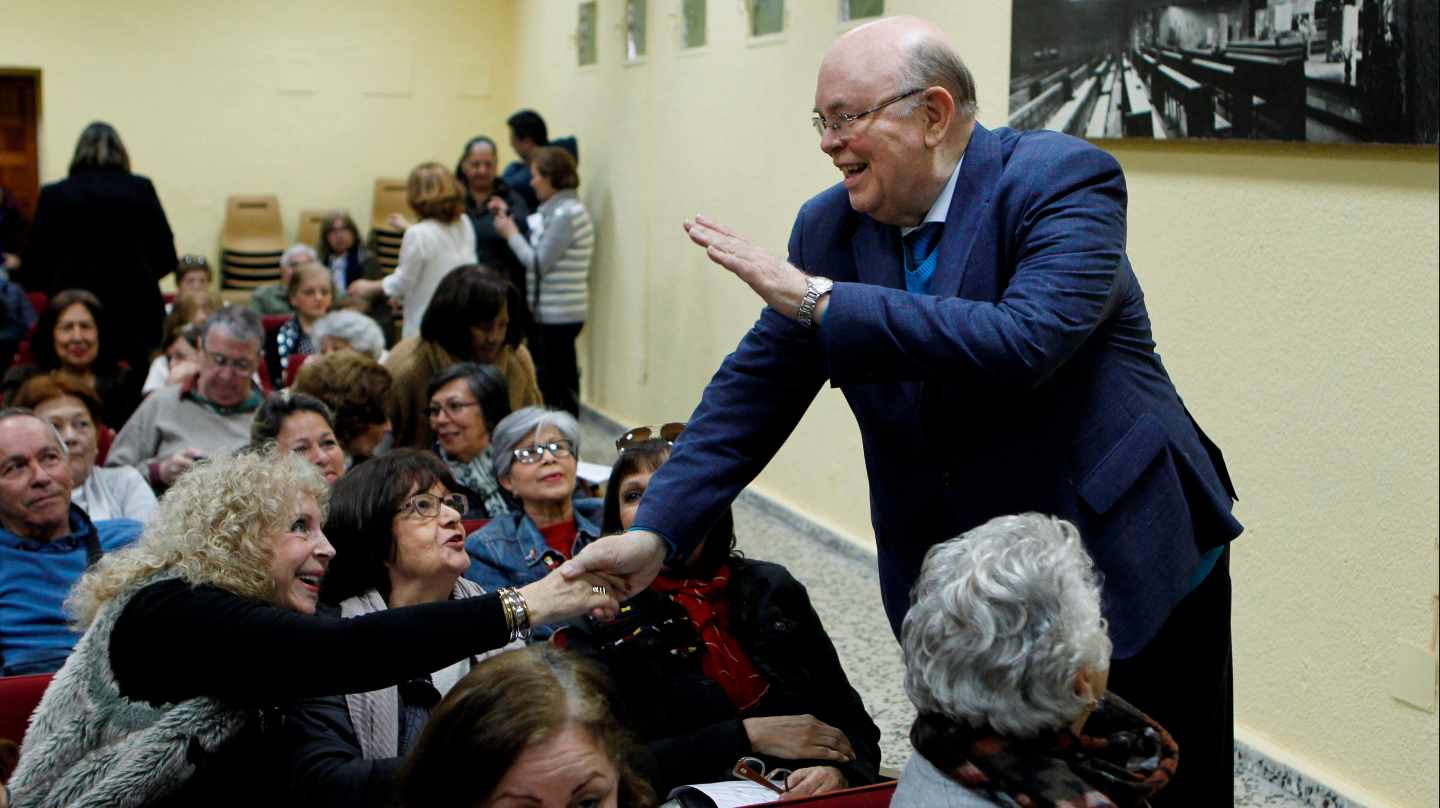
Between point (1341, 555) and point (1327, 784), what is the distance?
1.79ft

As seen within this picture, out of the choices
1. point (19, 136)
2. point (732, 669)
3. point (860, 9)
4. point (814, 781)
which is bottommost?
point (814, 781)

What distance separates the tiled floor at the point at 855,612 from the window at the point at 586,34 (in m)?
3.04

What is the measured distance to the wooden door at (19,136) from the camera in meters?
11.5

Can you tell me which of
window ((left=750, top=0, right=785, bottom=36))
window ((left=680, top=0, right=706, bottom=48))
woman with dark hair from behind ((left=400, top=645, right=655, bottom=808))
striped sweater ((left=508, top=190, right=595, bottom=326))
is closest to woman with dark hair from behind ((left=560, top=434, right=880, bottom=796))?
woman with dark hair from behind ((left=400, top=645, right=655, bottom=808))

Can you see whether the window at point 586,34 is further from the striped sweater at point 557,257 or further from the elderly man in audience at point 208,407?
the elderly man in audience at point 208,407

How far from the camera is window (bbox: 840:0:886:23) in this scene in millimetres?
5727

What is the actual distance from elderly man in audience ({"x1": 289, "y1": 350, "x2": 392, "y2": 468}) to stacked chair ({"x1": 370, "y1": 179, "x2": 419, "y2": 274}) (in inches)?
284

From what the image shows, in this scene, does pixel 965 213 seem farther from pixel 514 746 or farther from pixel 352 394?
pixel 352 394

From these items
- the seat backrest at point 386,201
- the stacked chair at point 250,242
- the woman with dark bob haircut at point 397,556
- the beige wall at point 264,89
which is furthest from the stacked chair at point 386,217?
the woman with dark bob haircut at point 397,556

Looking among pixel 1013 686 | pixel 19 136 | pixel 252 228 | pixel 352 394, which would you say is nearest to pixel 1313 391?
pixel 1013 686

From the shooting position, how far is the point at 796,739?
275cm

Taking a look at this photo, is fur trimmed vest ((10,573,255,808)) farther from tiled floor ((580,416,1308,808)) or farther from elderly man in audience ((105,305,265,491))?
elderly man in audience ((105,305,265,491))

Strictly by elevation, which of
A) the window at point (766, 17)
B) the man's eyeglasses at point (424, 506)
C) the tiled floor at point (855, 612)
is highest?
the window at point (766, 17)

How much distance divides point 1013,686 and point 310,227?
10.9 metres
